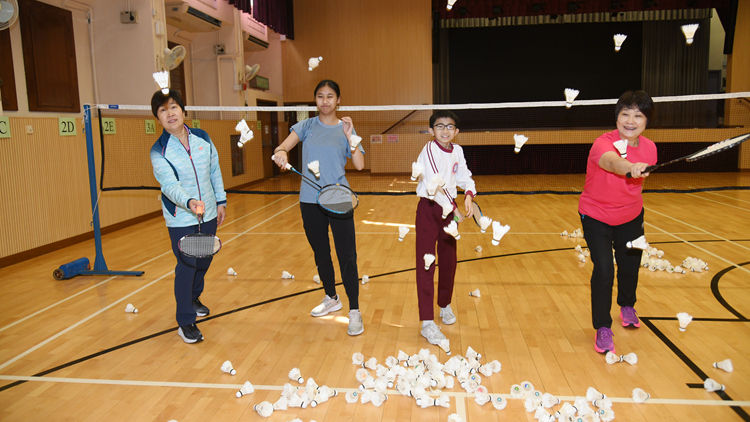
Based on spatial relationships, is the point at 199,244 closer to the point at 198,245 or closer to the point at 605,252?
the point at 198,245

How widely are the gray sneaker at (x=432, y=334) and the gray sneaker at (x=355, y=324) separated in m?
0.52

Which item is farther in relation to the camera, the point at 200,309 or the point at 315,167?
the point at 200,309

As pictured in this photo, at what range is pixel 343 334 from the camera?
415 cm

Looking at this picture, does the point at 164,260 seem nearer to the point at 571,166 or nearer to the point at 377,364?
the point at 377,364

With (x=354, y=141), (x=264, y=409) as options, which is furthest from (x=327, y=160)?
(x=264, y=409)

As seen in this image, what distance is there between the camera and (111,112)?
32.5 feet

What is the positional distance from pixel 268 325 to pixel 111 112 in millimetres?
7557

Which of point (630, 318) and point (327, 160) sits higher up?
point (327, 160)

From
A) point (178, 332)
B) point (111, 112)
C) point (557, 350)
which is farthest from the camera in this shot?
point (111, 112)

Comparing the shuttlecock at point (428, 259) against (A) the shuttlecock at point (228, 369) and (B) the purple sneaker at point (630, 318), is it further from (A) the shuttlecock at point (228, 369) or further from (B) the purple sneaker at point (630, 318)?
(B) the purple sneaker at point (630, 318)

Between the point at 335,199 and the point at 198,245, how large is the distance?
1.06 meters

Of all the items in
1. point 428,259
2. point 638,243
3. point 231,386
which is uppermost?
point 638,243

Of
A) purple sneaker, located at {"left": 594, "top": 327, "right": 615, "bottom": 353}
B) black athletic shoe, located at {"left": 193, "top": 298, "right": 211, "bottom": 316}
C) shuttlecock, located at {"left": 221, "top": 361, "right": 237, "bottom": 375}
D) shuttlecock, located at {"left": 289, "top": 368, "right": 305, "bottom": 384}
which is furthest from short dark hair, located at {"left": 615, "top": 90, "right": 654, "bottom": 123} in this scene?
black athletic shoe, located at {"left": 193, "top": 298, "right": 211, "bottom": 316}

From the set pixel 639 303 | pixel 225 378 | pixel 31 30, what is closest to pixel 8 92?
pixel 31 30
